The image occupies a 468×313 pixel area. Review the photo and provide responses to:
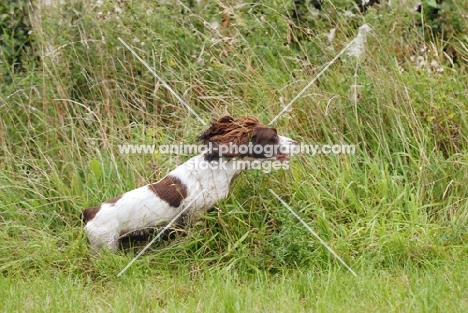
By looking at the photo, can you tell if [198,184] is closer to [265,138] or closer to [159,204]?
[159,204]

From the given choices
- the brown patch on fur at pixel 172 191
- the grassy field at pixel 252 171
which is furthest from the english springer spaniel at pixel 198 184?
the grassy field at pixel 252 171

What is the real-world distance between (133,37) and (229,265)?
229 centimetres

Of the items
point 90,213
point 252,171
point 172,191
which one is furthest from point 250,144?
point 90,213

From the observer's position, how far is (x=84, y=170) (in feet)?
18.3

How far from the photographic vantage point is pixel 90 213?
492 centimetres

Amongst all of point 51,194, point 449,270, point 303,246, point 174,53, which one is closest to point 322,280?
point 303,246

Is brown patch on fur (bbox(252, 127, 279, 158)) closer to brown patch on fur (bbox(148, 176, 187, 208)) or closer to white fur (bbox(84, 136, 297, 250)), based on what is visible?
white fur (bbox(84, 136, 297, 250))

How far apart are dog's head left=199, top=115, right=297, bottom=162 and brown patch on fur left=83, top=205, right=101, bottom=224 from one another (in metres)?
0.76

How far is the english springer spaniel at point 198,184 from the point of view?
4.78 metres

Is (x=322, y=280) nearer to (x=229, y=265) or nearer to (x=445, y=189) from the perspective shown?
(x=229, y=265)

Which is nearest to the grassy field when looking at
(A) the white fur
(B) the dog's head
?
(A) the white fur

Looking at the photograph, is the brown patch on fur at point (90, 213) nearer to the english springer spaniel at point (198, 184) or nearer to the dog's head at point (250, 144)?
the english springer spaniel at point (198, 184)

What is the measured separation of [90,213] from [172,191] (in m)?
0.55

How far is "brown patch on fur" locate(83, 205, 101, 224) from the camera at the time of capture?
4.91 m
